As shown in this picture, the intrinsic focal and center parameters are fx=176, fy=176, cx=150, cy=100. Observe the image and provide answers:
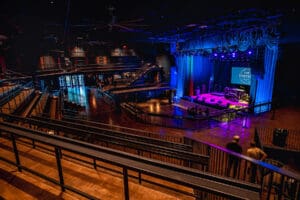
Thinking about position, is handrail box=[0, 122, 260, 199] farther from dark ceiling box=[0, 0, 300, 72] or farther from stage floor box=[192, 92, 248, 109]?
stage floor box=[192, 92, 248, 109]

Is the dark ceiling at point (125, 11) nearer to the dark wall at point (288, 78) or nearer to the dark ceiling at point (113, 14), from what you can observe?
the dark ceiling at point (113, 14)

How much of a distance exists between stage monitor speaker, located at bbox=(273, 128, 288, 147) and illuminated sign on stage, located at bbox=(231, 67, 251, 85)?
11380 mm

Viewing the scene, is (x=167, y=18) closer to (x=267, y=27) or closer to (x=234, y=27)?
(x=234, y=27)

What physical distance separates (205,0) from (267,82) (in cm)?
655

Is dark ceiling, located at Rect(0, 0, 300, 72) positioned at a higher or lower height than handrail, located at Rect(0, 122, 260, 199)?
higher

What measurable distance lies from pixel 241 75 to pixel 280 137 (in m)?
12.3

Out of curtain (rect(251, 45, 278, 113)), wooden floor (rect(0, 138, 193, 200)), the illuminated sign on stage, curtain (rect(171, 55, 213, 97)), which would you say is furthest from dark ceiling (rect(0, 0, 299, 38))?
wooden floor (rect(0, 138, 193, 200))

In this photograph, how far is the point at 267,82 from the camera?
11.5 m

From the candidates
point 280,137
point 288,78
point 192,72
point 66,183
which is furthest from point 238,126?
point 192,72

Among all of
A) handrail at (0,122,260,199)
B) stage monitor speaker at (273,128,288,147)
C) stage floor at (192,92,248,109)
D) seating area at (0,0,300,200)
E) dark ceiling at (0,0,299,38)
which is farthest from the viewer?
stage floor at (192,92,248,109)

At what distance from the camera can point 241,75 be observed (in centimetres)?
1822

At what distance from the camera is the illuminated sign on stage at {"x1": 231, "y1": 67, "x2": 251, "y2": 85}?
1753 centimetres

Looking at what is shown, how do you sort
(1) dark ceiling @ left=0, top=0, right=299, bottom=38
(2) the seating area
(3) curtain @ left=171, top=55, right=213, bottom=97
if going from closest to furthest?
(2) the seating area < (1) dark ceiling @ left=0, top=0, right=299, bottom=38 < (3) curtain @ left=171, top=55, right=213, bottom=97

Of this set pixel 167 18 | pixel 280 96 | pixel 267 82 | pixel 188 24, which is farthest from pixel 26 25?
pixel 280 96
